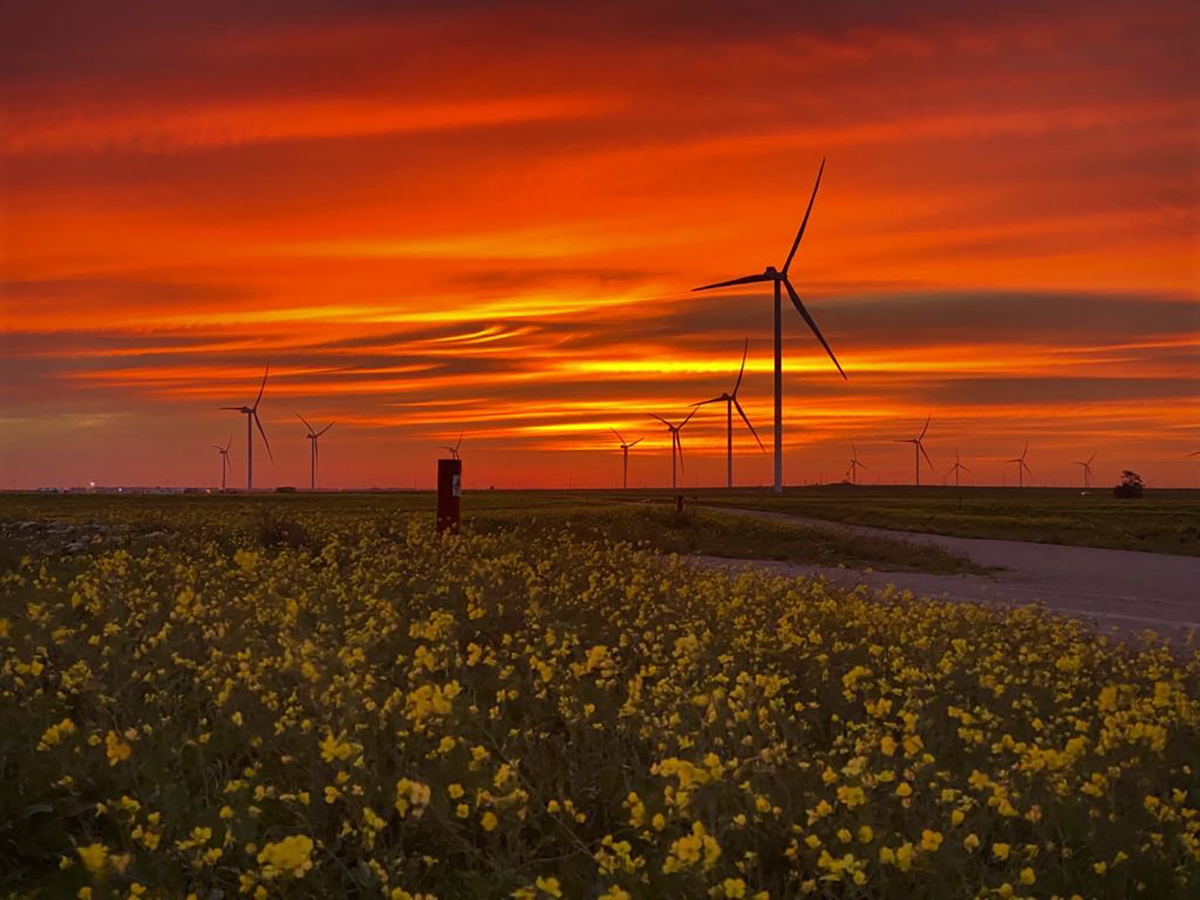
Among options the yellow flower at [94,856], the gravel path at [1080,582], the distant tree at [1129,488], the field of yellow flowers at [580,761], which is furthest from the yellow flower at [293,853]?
the distant tree at [1129,488]

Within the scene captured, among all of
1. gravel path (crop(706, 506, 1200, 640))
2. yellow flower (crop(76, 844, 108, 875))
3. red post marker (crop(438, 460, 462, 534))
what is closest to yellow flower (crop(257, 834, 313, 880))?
yellow flower (crop(76, 844, 108, 875))

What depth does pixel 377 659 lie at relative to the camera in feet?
34.3

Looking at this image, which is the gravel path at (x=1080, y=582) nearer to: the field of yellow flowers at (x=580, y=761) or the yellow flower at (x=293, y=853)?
the field of yellow flowers at (x=580, y=761)

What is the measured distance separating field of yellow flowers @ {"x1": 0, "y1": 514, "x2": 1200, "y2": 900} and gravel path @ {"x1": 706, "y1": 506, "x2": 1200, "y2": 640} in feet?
17.3

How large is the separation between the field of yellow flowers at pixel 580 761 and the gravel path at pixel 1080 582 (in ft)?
17.3

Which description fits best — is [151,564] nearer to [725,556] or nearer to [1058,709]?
[1058,709]

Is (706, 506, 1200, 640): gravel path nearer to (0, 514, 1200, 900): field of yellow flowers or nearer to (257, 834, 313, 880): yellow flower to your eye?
(0, 514, 1200, 900): field of yellow flowers

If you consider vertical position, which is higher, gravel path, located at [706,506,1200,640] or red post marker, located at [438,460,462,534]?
red post marker, located at [438,460,462,534]

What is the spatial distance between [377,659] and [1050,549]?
26205 millimetres

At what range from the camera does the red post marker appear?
25469mm

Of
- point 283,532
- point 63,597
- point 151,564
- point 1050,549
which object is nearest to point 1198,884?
point 63,597

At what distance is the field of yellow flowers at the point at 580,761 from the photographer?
18.3ft

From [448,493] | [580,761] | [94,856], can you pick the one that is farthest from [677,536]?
[94,856]

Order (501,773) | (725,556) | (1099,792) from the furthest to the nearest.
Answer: (725,556) → (1099,792) → (501,773)
